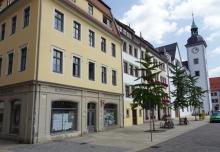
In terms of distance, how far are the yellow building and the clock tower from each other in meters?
56.2

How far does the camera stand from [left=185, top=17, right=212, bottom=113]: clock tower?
75.3 m

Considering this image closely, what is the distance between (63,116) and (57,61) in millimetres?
4619

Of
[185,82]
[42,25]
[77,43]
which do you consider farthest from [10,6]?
[185,82]

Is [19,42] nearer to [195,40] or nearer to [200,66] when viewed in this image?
[200,66]

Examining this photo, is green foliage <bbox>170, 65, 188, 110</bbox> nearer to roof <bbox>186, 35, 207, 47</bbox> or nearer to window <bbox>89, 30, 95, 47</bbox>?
window <bbox>89, 30, 95, 47</bbox>

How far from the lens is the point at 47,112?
18500mm

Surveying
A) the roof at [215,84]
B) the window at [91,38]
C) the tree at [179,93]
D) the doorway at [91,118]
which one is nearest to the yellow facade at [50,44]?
the window at [91,38]

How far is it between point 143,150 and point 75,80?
1026 cm

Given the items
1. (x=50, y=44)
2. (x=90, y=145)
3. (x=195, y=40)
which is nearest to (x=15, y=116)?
(x=50, y=44)

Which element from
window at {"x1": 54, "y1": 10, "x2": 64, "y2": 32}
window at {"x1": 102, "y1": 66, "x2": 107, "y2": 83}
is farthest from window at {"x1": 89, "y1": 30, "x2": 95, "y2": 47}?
window at {"x1": 54, "y1": 10, "x2": 64, "y2": 32}

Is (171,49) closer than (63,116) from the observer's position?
No

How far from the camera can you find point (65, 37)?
2153 cm

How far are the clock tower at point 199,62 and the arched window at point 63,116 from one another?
6203cm

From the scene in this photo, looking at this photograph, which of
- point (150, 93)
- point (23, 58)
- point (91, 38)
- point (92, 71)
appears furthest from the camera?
point (91, 38)
